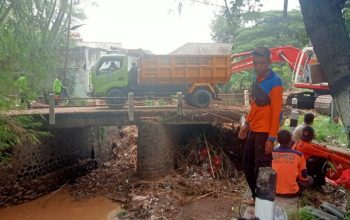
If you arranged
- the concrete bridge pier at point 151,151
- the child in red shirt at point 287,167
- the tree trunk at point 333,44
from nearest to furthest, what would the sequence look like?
1. the tree trunk at point 333,44
2. the child in red shirt at point 287,167
3. the concrete bridge pier at point 151,151

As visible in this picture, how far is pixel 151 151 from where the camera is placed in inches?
465

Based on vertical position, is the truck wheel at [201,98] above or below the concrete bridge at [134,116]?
above

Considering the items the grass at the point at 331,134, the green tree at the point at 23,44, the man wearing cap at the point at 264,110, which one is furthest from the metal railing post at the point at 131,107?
the man wearing cap at the point at 264,110

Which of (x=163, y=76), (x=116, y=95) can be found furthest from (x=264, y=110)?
(x=116, y=95)

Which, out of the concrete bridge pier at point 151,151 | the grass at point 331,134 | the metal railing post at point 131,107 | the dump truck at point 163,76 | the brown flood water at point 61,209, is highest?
the dump truck at point 163,76

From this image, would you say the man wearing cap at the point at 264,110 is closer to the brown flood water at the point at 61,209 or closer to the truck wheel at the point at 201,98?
the brown flood water at the point at 61,209

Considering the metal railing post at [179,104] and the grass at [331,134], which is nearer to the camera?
the grass at [331,134]

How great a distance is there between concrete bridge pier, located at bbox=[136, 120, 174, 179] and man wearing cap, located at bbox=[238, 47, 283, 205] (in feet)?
24.8

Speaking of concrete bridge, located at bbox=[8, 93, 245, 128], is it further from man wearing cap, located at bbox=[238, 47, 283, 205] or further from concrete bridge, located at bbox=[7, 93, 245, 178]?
man wearing cap, located at bbox=[238, 47, 283, 205]

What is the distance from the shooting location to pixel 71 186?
13.4 metres

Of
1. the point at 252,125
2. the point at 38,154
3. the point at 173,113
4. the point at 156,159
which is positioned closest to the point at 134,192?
the point at 156,159

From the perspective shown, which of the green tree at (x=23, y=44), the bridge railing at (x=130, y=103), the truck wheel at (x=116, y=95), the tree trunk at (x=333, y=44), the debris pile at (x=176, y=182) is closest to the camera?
the tree trunk at (x=333, y=44)

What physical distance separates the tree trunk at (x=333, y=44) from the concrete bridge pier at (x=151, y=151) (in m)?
8.65

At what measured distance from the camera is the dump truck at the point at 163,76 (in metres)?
12.9
